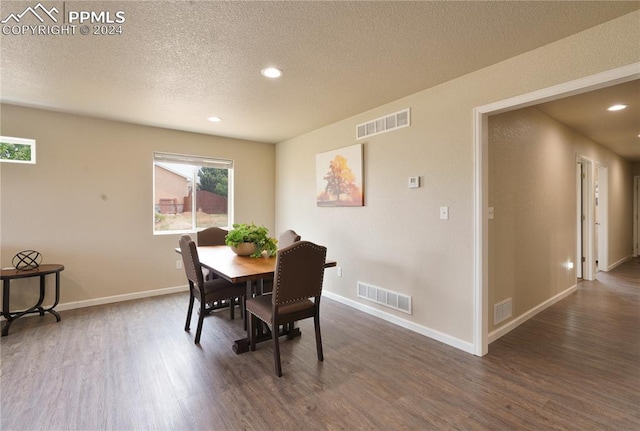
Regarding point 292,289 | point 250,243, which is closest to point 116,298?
point 250,243

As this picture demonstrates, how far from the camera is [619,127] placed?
4.21 meters

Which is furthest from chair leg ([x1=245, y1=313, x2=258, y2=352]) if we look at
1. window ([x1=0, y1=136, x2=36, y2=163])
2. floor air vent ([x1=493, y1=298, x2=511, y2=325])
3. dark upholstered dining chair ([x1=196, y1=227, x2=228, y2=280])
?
window ([x1=0, y1=136, x2=36, y2=163])

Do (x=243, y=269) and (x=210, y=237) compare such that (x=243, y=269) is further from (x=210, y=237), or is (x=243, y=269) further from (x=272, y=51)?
(x=210, y=237)

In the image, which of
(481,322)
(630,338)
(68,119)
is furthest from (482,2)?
(68,119)

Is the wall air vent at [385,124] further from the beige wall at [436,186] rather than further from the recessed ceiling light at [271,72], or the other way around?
the recessed ceiling light at [271,72]

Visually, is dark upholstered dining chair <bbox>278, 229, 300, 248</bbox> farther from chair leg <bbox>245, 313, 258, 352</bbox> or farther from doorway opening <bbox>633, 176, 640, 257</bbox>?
doorway opening <bbox>633, 176, 640, 257</bbox>

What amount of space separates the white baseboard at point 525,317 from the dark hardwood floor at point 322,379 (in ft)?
0.26

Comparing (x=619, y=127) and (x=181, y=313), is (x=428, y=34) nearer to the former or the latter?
(x=181, y=313)

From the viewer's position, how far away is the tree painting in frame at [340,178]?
148 inches

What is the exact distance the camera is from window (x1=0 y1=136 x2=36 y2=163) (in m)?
3.43

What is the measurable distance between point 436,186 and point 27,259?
15.5 feet

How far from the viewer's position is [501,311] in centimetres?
296

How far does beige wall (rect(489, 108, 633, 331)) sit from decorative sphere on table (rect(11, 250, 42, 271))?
4.98m

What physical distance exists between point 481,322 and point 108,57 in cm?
376
